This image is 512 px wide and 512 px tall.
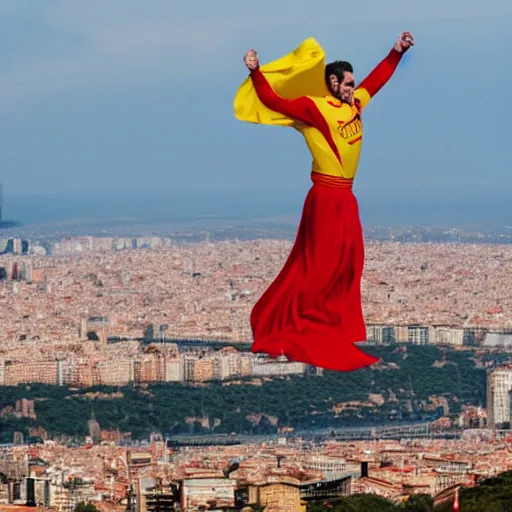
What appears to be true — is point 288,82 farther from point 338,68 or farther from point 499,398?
point 499,398

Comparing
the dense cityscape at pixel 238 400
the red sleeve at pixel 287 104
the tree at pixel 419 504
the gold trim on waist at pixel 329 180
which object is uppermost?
the red sleeve at pixel 287 104

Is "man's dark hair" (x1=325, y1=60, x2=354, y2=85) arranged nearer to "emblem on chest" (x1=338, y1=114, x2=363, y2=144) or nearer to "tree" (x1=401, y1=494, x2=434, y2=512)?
"emblem on chest" (x1=338, y1=114, x2=363, y2=144)

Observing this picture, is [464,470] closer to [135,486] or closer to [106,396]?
[135,486]

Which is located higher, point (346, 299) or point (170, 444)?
point (346, 299)

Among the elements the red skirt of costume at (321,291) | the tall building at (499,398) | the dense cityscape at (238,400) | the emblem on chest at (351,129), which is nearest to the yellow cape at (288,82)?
the emblem on chest at (351,129)

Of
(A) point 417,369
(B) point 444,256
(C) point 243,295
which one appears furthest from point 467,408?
(B) point 444,256

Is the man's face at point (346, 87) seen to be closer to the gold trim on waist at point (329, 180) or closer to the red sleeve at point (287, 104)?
the red sleeve at point (287, 104)
